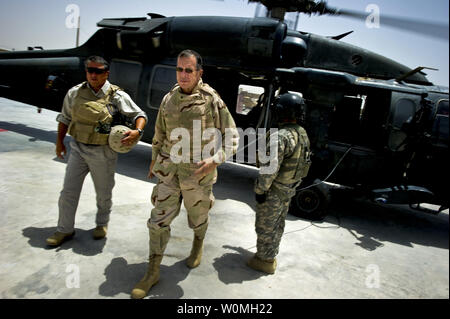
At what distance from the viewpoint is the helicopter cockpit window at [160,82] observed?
587cm

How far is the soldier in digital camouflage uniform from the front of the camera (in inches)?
108

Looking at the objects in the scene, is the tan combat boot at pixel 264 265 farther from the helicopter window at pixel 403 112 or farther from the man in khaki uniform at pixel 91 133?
the helicopter window at pixel 403 112

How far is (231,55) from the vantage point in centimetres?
536

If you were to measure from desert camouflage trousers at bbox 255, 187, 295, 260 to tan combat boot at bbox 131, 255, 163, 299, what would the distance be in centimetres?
102

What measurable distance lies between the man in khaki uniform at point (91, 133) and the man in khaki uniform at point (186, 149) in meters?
0.57

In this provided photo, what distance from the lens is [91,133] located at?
9.09 feet

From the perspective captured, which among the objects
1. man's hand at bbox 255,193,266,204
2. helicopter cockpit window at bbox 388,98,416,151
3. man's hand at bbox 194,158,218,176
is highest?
helicopter cockpit window at bbox 388,98,416,151

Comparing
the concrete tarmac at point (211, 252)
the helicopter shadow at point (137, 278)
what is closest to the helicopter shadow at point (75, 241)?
the concrete tarmac at point (211, 252)

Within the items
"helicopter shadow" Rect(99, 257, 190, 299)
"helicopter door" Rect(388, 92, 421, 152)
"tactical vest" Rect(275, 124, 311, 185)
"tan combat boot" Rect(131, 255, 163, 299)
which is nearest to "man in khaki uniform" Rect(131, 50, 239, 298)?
"tan combat boot" Rect(131, 255, 163, 299)

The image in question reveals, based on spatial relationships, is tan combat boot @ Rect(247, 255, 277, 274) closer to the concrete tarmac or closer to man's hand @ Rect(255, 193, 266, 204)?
the concrete tarmac

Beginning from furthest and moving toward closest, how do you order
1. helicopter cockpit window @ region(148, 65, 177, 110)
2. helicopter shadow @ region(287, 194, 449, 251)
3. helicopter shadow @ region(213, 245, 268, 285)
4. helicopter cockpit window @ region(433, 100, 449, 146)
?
1. helicopter cockpit window @ region(148, 65, 177, 110)
2. helicopter cockpit window @ region(433, 100, 449, 146)
3. helicopter shadow @ region(287, 194, 449, 251)
4. helicopter shadow @ region(213, 245, 268, 285)

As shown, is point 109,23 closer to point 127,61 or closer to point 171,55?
point 127,61

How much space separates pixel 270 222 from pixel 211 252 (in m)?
0.78
